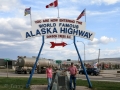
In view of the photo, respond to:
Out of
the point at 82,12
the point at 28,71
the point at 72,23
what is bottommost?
the point at 28,71

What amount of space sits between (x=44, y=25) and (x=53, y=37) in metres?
1.02

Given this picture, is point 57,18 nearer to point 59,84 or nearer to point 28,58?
point 59,84

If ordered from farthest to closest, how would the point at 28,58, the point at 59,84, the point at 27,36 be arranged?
the point at 28,58
the point at 27,36
the point at 59,84

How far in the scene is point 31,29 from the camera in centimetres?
1670

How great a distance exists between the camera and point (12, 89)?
15.0 meters

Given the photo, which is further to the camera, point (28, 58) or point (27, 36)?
point (28, 58)

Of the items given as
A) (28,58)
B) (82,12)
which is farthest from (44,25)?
(28,58)

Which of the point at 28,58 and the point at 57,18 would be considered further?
the point at 28,58

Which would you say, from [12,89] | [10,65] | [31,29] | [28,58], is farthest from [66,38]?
[10,65]

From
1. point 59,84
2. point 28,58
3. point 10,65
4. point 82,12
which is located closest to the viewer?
point 59,84

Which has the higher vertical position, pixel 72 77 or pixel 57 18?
pixel 57 18

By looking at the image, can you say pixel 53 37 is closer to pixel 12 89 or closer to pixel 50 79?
pixel 50 79

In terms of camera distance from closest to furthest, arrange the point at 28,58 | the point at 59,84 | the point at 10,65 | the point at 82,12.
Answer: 1. the point at 59,84
2. the point at 82,12
3. the point at 28,58
4. the point at 10,65

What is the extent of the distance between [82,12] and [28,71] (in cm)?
2980
